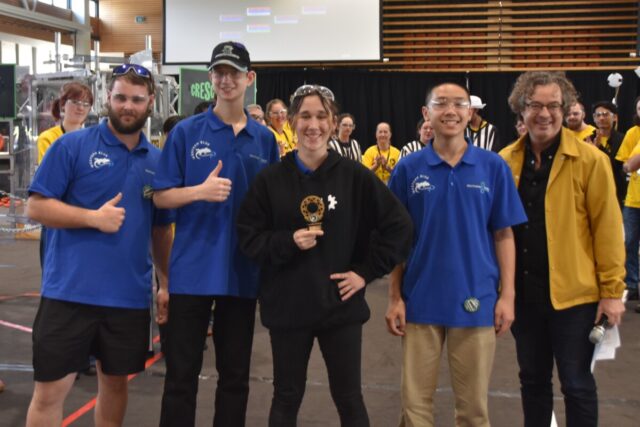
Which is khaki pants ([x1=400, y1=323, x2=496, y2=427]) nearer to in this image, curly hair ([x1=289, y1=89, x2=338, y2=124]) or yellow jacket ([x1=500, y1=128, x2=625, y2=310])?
yellow jacket ([x1=500, y1=128, x2=625, y2=310])

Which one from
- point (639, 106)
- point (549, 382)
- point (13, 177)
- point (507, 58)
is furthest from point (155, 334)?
point (507, 58)

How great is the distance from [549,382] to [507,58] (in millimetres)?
11184

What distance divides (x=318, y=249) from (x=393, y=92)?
35.7 feet

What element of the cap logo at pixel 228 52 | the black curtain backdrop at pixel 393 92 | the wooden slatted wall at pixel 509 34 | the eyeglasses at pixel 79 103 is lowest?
the eyeglasses at pixel 79 103

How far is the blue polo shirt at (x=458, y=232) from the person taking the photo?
2.36 metres

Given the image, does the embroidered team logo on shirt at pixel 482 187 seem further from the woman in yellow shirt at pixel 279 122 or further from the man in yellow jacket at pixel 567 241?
the woman in yellow shirt at pixel 279 122

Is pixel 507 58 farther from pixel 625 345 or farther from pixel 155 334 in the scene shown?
pixel 155 334

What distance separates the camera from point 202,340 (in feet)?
8.40

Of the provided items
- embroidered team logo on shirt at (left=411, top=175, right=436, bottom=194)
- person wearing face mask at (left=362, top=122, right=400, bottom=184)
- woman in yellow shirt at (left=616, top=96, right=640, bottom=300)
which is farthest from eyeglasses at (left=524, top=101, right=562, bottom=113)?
person wearing face mask at (left=362, top=122, right=400, bottom=184)

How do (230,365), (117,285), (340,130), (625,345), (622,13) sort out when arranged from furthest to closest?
(622,13) < (340,130) < (625,345) < (230,365) < (117,285)

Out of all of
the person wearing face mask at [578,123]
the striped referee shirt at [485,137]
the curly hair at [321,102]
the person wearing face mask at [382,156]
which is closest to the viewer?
the curly hair at [321,102]

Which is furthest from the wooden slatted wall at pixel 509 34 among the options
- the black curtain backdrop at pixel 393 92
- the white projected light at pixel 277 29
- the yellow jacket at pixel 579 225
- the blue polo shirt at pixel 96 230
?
the blue polo shirt at pixel 96 230

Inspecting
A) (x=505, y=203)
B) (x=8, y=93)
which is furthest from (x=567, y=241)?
(x=8, y=93)

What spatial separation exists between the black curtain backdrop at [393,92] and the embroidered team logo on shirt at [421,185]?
10464 mm
